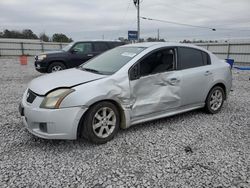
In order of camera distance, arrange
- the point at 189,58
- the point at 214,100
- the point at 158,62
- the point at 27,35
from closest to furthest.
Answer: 1. the point at 158,62
2. the point at 189,58
3. the point at 214,100
4. the point at 27,35

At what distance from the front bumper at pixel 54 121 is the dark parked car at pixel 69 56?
633 cm

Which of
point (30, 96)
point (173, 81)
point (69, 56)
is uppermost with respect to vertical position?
point (69, 56)

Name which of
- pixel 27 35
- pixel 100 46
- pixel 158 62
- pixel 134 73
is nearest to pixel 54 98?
pixel 134 73

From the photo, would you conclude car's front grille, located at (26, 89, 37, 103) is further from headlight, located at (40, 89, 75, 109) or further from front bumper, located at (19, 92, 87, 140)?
headlight, located at (40, 89, 75, 109)

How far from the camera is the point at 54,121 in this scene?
288 centimetres

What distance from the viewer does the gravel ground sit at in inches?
97.0

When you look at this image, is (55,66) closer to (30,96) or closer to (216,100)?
(30,96)

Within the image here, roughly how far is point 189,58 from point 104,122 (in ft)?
7.26

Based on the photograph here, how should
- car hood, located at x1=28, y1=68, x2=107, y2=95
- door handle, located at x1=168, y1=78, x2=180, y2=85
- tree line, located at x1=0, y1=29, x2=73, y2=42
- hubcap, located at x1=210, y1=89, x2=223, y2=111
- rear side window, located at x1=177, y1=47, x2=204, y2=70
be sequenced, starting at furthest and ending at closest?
tree line, located at x1=0, y1=29, x2=73, y2=42, hubcap, located at x1=210, y1=89, x2=223, y2=111, rear side window, located at x1=177, y1=47, x2=204, y2=70, door handle, located at x1=168, y1=78, x2=180, y2=85, car hood, located at x1=28, y1=68, x2=107, y2=95

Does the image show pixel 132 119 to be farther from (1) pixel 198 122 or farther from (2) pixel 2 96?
(2) pixel 2 96

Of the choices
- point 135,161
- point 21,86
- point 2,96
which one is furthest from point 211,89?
point 21,86

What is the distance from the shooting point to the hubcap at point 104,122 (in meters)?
3.19

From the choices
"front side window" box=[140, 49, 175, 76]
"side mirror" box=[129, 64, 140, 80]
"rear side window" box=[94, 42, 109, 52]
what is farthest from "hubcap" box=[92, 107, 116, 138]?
"rear side window" box=[94, 42, 109, 52]

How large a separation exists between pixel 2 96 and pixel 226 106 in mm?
6051
